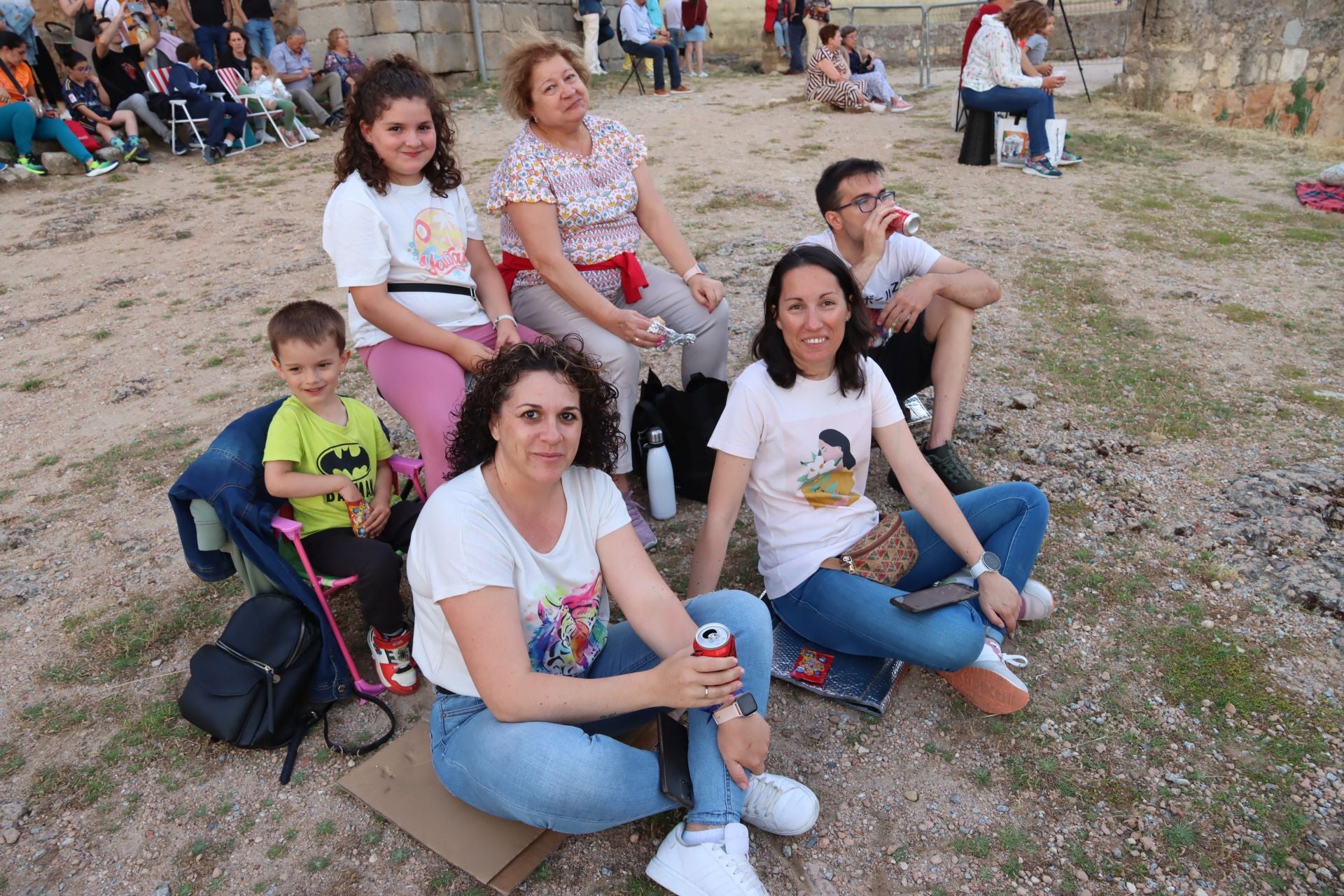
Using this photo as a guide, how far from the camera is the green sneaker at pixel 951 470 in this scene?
3.46 metres

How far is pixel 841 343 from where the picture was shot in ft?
8.78

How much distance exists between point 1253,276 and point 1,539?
23.8 feet

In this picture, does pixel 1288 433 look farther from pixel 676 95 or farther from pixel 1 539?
pixel 676 95

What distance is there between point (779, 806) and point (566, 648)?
2.20ft

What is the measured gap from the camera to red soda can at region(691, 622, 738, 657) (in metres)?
1.88

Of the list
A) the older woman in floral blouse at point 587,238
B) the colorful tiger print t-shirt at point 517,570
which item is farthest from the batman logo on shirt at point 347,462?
the older woman in floral blouse at point 587,238

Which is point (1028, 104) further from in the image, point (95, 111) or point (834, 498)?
point (95, 111)

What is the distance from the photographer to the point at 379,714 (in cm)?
268

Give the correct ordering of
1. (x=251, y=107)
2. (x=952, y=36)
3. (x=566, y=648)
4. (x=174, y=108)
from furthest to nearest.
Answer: (x=952, y=36)
(x=251, y=107)
(x=174, y=108)
(x=566, y=648)

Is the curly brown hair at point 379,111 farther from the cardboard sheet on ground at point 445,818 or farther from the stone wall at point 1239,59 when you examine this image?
the stone wall at point 1239,59

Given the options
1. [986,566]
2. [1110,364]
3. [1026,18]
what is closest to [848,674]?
[986,566]

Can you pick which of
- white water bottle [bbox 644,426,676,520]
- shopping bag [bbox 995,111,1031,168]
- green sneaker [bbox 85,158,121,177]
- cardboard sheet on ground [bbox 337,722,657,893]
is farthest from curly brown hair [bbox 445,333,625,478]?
green sneaker [bbox 85,158,121,177]

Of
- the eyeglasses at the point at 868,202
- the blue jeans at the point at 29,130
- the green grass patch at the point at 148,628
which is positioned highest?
the blue jeans at the point at 29,130

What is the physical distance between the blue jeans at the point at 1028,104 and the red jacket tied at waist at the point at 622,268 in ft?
19.8
